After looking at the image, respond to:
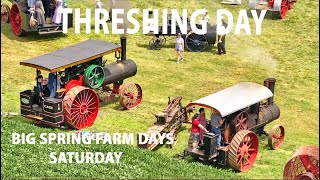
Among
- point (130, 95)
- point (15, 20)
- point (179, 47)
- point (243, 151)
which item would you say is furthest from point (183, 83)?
point (15, 20)

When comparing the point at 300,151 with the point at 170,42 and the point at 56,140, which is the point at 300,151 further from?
the point at 170,42

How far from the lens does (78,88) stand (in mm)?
16812

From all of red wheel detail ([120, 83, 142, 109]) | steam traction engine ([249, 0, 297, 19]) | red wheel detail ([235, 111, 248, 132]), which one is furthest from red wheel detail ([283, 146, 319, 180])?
steam traction engine ([249, 0, 297, 19])

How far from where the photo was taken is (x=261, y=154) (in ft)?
54.0

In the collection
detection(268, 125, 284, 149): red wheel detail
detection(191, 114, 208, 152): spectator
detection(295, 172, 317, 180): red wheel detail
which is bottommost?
detection(268, 125, 284, 149): red wheel detail

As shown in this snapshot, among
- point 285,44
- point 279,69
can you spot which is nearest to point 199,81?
point 279,69

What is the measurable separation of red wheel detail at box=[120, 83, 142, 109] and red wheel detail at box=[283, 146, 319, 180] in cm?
677

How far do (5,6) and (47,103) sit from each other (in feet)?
33.7

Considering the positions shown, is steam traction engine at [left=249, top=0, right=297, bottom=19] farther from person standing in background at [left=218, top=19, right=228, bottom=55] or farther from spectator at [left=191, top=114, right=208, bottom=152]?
spectator at [left=191, top=114, right=208, bottom=152]

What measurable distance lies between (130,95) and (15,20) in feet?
25.6

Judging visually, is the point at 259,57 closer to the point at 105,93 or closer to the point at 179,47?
the point at 179,47

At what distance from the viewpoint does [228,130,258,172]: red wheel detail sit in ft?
48.5

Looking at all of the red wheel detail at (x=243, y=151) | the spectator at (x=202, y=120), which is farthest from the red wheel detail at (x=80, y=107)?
the red wheel detail at (x=243, y=151)

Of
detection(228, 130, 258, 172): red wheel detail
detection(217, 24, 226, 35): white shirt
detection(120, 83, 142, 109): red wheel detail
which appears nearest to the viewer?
detection(228, 130, 258, 172): red wheel detail
